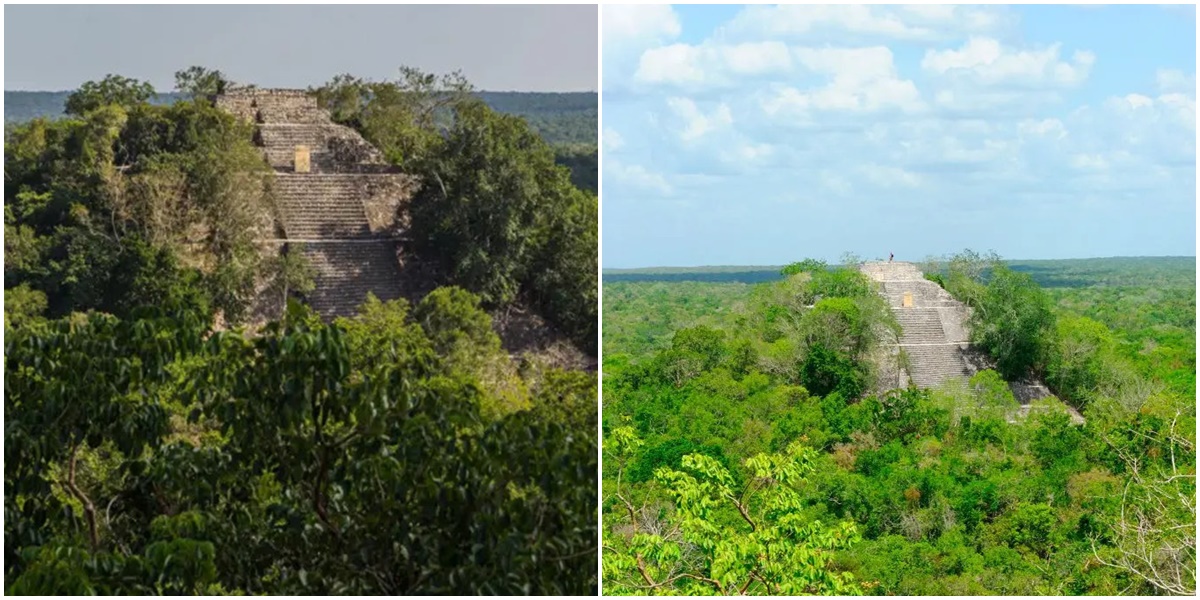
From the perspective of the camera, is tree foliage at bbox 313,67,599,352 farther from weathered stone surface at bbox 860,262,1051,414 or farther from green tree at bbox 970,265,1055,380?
green tree at bbox 970,265,1055,380

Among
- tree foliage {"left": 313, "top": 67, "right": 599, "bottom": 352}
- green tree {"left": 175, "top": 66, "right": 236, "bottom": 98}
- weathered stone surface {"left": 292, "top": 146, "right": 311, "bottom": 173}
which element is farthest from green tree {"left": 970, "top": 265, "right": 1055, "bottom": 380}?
green tree {"left": 175, "top": 66, "right": 236, "bottom": 98}

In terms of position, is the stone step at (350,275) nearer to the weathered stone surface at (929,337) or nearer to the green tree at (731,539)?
the green tree at (731,539)

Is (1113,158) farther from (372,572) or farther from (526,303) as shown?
(372,572)

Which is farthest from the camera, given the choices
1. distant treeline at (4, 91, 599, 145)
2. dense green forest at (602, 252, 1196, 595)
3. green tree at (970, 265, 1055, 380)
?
green tree at (970, 265, 1055, 380)

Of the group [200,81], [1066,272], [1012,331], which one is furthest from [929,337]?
[200,81]

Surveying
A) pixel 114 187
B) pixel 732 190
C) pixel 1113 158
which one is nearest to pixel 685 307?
pixel 732 190

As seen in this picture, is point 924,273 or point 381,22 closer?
point 381,22

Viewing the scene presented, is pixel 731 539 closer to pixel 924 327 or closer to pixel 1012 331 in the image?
pixel 924 327
